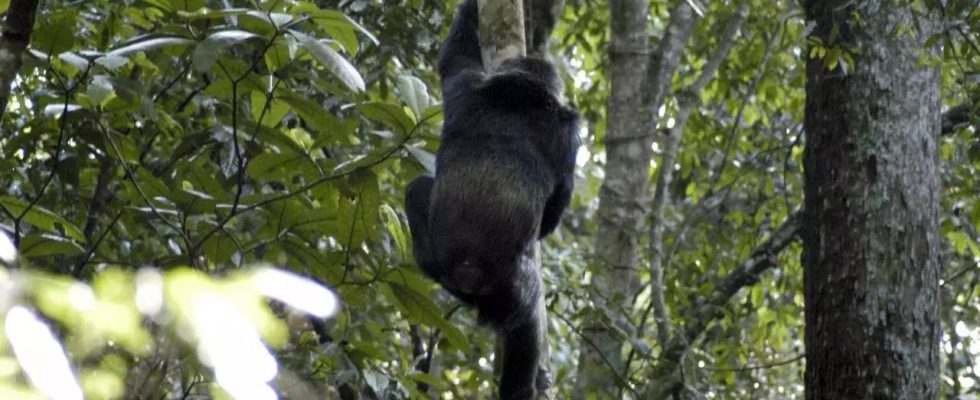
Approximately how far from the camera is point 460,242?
431 cm

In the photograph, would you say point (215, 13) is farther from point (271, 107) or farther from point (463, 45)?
point (463, 45)

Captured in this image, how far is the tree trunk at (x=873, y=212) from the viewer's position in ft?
16.0

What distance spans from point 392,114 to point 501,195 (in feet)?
2.53

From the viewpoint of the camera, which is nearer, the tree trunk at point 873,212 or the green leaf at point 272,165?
the green leaf at point 272,165

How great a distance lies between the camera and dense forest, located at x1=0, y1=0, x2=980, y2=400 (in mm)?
2805

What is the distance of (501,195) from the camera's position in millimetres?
4340

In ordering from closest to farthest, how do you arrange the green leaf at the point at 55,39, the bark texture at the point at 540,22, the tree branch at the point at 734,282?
the green leaf at the point at 55,39 < the bark texture at the point at 540,22 < the tree branch at the point at 734,282

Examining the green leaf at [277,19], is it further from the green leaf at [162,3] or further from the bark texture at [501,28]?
the bark texture at [501,28]

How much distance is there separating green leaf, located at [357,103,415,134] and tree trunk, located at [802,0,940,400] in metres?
2.11

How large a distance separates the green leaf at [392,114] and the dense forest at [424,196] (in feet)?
0.04

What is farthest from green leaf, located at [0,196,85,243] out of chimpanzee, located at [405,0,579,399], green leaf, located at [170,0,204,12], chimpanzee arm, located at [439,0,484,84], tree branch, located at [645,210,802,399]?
tree branch, located at [645,210,802,399]

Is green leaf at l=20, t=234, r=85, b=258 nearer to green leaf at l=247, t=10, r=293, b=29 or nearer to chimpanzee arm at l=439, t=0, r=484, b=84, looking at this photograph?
green leaf at l=247, t=10, r=293, b=29

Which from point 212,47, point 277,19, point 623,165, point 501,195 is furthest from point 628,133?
point 212,47

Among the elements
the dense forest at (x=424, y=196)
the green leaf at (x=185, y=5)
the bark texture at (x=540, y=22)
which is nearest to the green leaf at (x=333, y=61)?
the dense forest at (x=424, y=196)
